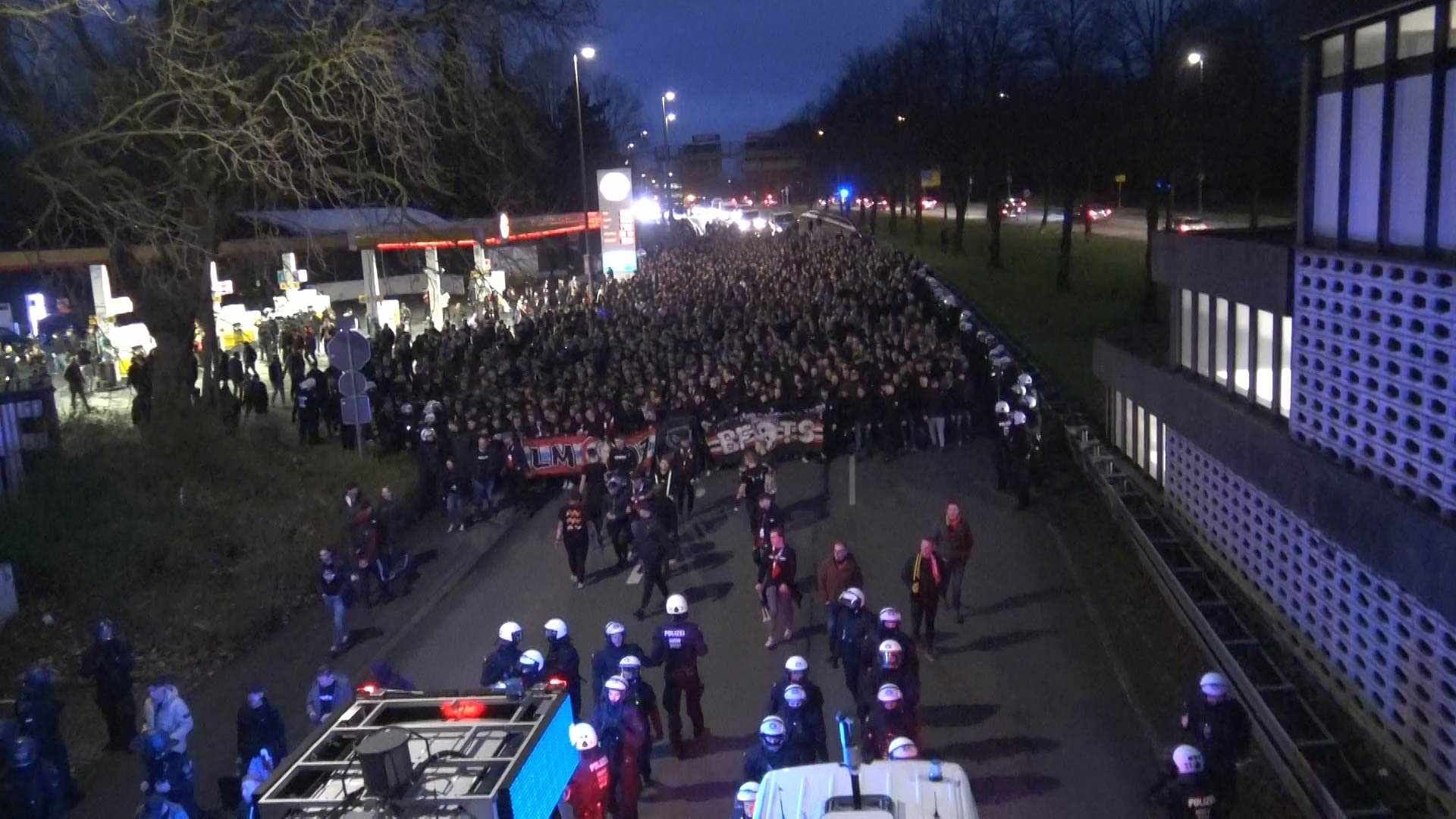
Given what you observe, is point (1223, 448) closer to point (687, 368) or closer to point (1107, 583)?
point (1107, 583)

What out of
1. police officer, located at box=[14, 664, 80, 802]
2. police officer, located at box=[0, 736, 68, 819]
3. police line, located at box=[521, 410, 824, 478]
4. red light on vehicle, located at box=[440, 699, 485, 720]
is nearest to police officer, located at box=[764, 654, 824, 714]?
red light on vehicle, located at box=[440, 699, 485, 720]

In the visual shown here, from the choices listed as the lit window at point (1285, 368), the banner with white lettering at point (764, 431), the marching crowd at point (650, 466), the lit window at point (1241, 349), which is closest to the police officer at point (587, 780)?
the marching crowd at point (650, 466)

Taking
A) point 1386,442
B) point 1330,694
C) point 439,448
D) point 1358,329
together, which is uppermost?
point 1358,329

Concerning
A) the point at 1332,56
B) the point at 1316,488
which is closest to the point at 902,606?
the point at 1316,488

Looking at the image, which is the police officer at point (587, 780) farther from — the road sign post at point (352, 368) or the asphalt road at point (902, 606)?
the road sign post at point (352, 368)

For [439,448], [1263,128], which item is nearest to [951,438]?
[439,448]

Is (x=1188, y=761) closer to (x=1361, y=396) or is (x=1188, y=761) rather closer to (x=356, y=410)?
(x=1361, y=396)
